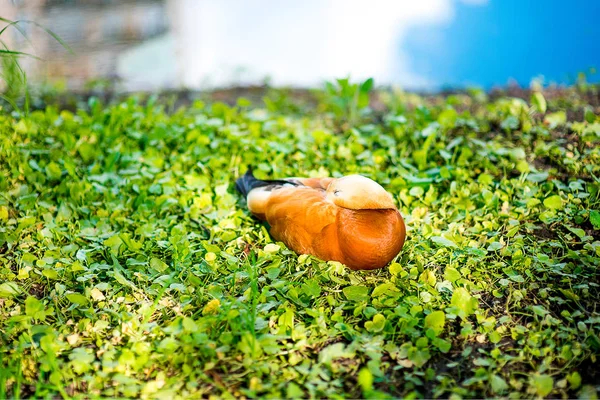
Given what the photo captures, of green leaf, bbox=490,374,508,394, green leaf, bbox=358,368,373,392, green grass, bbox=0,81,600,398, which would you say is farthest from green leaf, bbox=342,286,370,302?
green leaf, bbox=490,374,508,394

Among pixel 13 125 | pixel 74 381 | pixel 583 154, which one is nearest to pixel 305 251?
pixel 74 381

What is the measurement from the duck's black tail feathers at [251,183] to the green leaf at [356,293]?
0.66 metres

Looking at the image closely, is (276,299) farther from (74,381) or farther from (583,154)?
(583,154)

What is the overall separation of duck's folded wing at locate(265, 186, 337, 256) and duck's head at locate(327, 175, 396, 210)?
0.23 ft

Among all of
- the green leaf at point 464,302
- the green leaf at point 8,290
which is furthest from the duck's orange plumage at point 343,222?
the green leaf at point 8,290

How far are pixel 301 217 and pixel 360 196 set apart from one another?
0.30m

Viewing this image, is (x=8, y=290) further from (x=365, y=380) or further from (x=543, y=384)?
(x=543, y=384)

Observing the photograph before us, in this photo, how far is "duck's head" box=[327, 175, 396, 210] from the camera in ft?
7.77

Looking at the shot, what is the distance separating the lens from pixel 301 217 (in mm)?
2506

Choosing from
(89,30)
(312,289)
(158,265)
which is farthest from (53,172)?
(89,30)

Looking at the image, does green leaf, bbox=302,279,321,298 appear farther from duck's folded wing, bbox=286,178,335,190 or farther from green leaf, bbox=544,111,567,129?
green leaf, bbox=544,111,567,129

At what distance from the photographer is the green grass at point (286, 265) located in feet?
6.47

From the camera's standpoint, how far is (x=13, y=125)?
3641 mm

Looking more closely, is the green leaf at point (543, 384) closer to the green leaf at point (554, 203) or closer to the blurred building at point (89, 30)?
the green leaf at point (554, 203)
